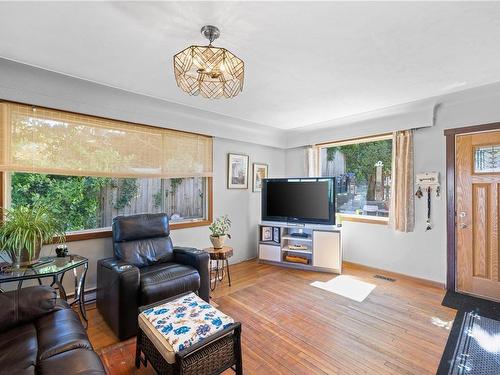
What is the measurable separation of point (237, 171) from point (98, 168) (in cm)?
212

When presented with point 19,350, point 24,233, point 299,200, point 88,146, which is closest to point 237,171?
point 299,200

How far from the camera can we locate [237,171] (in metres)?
4.38

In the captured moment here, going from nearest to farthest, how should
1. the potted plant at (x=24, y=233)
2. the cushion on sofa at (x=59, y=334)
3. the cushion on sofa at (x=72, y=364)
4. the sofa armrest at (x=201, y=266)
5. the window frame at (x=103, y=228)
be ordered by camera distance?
the cushion on sofa at (x=72, y=364) → the cushion on sofa at (x=59, y=334) → the potted plant at (x=24, y=233) → the window frame at (x=103, y=228) → the sofa armrest at (x=201, y=266)

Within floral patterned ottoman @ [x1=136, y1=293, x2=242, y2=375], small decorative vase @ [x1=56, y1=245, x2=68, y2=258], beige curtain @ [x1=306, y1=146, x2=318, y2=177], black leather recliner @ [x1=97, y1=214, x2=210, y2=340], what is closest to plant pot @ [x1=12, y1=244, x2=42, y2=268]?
small decorative vase @ [x1=56, y1=245, x2=68, y2=258]

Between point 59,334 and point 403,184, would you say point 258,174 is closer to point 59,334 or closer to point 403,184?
point 403,184

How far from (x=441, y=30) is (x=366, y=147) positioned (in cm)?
253

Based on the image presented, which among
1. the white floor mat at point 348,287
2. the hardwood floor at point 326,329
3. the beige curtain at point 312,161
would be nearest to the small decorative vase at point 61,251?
the hardwood floor at point 326,329

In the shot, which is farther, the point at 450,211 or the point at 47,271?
the point at 450,211

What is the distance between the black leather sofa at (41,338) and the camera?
1.22m

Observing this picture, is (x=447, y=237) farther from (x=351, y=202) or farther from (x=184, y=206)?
(x=184, y=206)

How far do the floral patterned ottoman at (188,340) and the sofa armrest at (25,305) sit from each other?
60 centimetres

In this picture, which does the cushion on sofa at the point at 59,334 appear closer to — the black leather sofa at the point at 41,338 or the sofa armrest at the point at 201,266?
the black leather sofa at the point at 41,338

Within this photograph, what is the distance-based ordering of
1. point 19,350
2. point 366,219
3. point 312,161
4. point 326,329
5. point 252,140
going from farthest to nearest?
1. point 312,161
2. point 252,140
3. point 366,219
4. point 326,329
5. point 19,350

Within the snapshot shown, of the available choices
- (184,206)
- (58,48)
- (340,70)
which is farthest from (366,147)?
(58,48)
